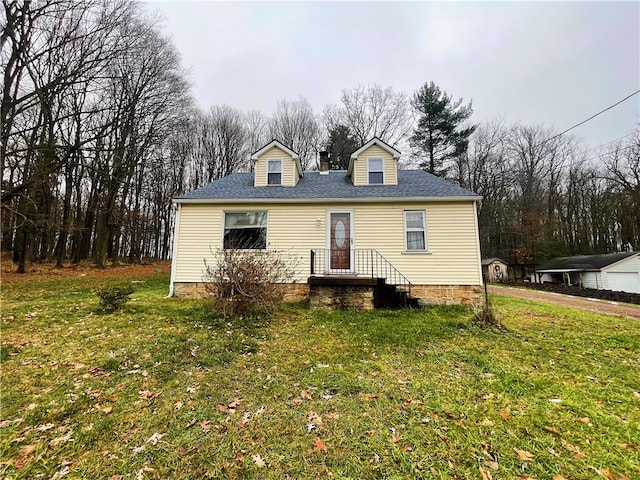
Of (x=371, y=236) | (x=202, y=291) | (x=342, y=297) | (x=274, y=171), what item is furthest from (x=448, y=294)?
(x=202, y=291)

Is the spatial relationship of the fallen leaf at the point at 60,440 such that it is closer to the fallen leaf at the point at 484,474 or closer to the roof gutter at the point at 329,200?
the fallen leaf at the point at 484,474

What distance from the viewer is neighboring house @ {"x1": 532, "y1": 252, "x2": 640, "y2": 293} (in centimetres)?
1596

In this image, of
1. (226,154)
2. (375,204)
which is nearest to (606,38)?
(375,204)

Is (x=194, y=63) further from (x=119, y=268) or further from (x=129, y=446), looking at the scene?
(x=129, y=446)

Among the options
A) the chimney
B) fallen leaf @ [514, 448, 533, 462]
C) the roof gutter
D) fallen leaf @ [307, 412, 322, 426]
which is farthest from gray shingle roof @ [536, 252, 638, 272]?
fallen leaf @ [307, 412, 322, 426]

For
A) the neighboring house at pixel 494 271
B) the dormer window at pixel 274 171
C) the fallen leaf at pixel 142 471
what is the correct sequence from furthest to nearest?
the neighboring house at pixel 494 271, the dormer window at pixel 274 171, the fallen leaf at pixel 142 471

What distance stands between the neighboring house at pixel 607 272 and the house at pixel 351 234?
13.8 metres

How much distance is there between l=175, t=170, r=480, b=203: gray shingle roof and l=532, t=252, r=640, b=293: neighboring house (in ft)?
45.7

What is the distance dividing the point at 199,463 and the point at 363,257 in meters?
7.34

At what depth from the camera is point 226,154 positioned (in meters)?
25.0

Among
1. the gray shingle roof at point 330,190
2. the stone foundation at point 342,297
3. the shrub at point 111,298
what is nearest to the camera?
the shrub at point 111,298

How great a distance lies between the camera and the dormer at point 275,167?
34.6 ft

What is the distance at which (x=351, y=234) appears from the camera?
30.4 feet

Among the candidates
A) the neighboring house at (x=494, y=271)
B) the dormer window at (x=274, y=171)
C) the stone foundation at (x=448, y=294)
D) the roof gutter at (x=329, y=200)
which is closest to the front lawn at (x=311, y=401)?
the stone foundation at (x=448, y=294)
